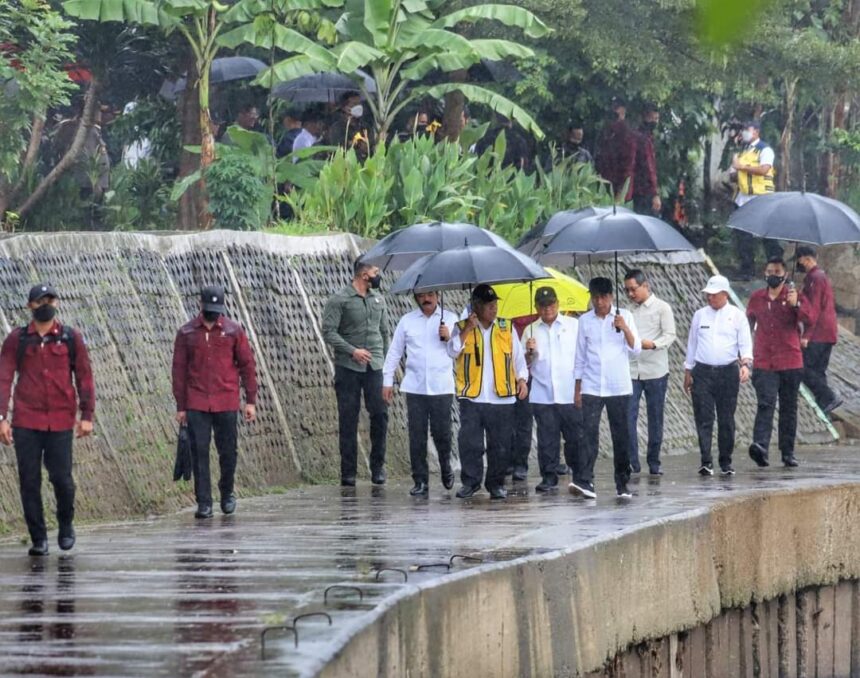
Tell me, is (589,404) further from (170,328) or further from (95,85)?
(95,85)

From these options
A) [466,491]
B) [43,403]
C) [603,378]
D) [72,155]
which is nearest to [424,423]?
[466,491]

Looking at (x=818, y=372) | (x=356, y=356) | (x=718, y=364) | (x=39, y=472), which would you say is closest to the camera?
(x=39, y=472)

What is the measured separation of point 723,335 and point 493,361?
2.92 metres

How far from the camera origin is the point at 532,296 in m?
14.4

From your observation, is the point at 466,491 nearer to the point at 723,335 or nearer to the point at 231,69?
the point at 723,335

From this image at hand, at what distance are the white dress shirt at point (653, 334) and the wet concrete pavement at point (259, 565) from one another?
1.01 m

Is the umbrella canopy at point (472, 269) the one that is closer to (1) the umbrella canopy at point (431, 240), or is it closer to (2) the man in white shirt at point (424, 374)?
(1) the umbrella canopy at point (431, 240)

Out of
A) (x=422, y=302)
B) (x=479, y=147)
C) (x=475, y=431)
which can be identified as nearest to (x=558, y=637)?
(x=475, y=431)

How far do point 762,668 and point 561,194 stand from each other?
8.53m

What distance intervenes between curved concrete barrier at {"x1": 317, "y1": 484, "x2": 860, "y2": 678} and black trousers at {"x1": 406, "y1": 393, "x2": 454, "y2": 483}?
8.24 feet

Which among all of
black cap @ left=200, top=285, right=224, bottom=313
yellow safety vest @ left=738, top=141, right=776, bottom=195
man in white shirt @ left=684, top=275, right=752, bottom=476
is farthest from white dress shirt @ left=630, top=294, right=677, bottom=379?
yellow safety vest @ left=738, top=141, right=776, bottom=195

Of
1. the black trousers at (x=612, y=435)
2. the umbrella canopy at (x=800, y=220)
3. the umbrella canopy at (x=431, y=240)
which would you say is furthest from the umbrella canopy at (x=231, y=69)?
the black trousers at (x=612, y=435)

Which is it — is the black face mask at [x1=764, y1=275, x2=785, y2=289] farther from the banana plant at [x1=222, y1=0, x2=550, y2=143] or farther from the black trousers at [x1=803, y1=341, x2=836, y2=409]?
the banana plant at [x1=222, y1=0, x2=550, y2=143]

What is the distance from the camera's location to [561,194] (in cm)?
2072
